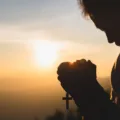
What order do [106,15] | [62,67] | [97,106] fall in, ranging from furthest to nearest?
1. [106,15]
2. [62,67]
3. [97,106]

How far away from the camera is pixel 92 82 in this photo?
339cm

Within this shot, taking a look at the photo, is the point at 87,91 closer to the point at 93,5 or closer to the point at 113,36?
the point at 113,36

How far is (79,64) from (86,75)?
10cm

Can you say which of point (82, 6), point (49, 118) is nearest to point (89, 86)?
point (82, 6)

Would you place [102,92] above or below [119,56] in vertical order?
below

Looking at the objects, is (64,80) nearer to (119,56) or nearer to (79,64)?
(79,64)

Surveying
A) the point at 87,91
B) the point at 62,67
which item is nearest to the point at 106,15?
the point at 62,67

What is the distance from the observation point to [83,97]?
338 centimetres

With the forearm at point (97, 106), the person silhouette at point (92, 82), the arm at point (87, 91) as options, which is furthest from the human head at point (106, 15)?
the forearm at point (97, 106)

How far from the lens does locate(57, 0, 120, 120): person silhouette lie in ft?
10.9

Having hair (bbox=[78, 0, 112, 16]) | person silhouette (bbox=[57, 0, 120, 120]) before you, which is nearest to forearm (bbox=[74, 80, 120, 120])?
person silhouette (bbox=[57, 0, 120, 120])

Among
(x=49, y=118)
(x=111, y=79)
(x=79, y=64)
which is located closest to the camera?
(x=79, y=64)

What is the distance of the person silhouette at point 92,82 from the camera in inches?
130

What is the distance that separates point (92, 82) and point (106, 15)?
2.04ft
